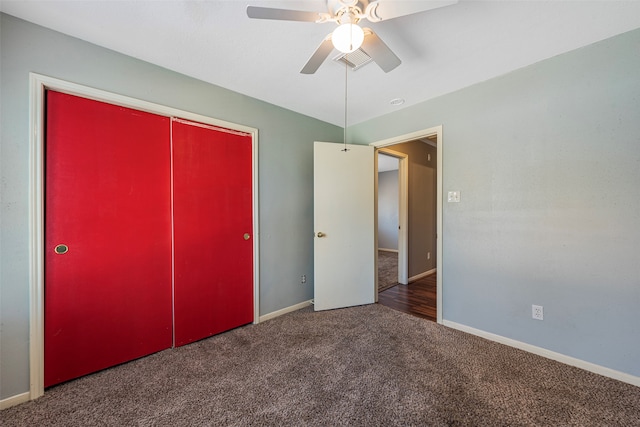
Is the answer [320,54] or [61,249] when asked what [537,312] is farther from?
[61,249]

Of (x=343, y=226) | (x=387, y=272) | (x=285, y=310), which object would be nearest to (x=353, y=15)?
(x=343, y=226)

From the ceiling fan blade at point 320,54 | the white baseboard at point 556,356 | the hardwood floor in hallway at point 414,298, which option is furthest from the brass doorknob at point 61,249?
the white baseboard at point 556,356

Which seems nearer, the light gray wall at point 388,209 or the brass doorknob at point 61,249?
the brass doorknob at point 61,249

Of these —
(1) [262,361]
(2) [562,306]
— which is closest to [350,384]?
(1) [262,361]

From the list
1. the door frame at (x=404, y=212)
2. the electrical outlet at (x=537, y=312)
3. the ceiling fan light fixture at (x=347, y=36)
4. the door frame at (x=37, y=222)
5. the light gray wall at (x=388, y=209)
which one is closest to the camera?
the ceiling fan light fixture at (x=347, y=36)

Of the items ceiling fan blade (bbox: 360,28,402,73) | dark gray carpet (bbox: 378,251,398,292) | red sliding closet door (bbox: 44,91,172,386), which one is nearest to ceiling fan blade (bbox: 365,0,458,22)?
ceiling fan blade (bbox: 360,28,402,73)

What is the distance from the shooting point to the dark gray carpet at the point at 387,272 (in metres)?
3.99

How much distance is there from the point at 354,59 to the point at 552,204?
1936 mm

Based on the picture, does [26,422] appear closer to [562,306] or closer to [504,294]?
[504,294]

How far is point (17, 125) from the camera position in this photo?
5.08 feet

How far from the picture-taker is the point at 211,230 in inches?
93.7

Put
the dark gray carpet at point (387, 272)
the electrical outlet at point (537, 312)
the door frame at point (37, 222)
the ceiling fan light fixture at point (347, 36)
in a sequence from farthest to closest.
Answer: the dark gray carpet at point (387, 272), the electrical outlet at point (537, 312), the door frame at point (37, 222), the ceiling fan light fixture at point (347, 36)

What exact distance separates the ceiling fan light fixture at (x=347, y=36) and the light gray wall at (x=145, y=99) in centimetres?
108

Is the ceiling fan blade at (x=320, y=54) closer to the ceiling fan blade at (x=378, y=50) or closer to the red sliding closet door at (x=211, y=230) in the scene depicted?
the ceiling fan blade at (x=378, y=50)
